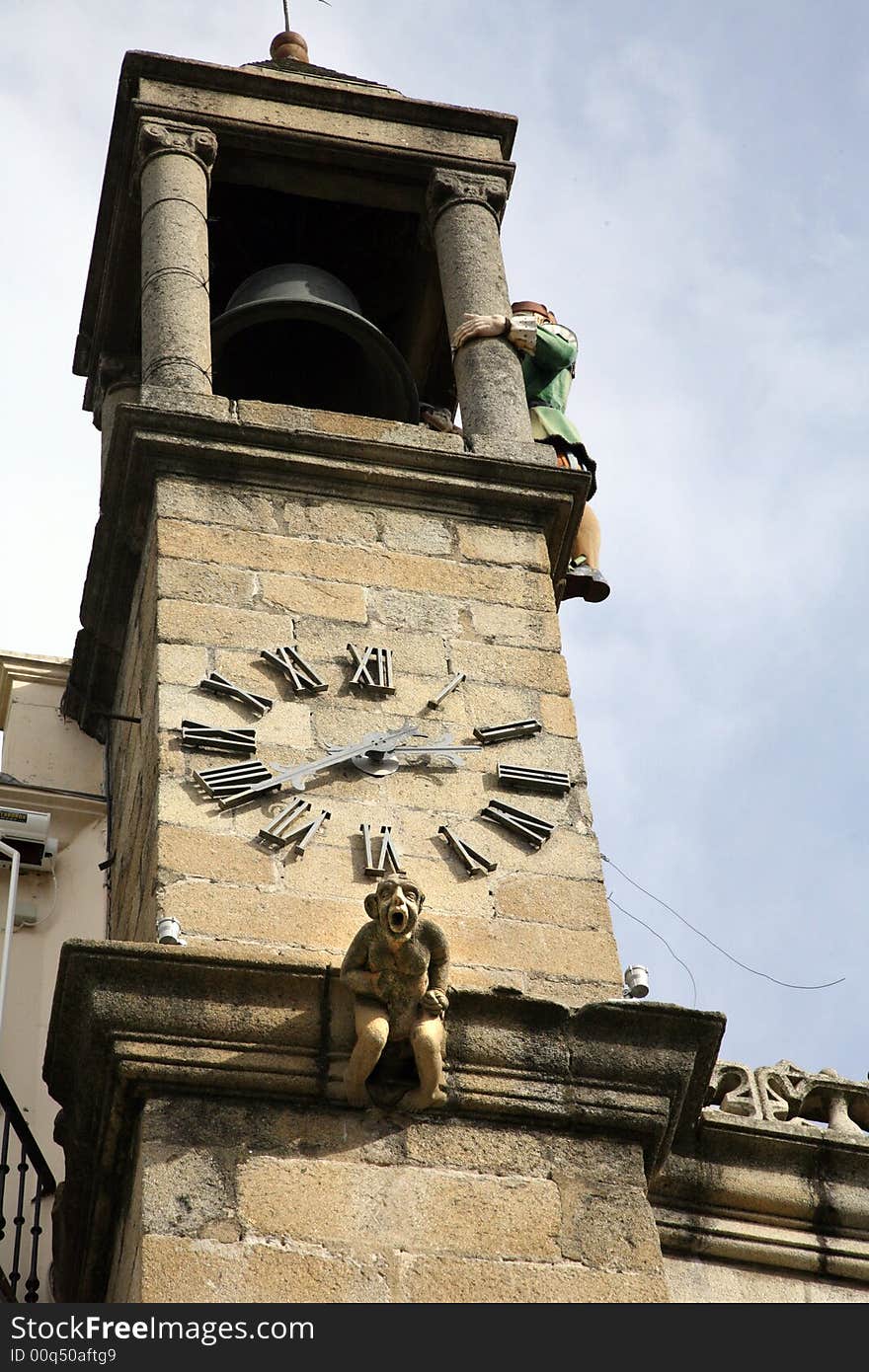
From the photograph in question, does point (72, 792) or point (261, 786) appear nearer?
point (261, 786)

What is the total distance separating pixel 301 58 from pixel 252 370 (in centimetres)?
189

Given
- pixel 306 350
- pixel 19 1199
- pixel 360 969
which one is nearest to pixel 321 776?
pixel 360 969

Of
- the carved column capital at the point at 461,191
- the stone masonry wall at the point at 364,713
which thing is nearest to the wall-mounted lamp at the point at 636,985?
the stone masonry wall at the point at 364,713

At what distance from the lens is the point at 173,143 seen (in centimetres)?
1152

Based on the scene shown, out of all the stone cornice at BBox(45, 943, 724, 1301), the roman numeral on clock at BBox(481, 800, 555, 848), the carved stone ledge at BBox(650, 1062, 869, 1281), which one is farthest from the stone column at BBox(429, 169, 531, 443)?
the stone cornice at BBox(45, 943, 724, 1301)

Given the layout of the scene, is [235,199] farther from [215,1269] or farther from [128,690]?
[215,1269]

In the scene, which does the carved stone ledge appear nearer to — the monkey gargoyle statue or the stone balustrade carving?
the stone balustrade carving

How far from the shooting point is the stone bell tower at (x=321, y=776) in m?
7.45

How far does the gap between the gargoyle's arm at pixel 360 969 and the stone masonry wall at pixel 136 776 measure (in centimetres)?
71

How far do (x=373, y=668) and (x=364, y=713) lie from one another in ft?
0.70

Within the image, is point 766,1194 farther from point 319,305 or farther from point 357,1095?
point 319,305

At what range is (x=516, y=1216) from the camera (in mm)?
7492

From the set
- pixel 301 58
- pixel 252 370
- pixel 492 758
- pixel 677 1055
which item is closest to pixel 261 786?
pixel 492 758

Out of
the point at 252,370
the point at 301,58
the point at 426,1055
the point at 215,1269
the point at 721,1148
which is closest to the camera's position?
the point at 215,1269
